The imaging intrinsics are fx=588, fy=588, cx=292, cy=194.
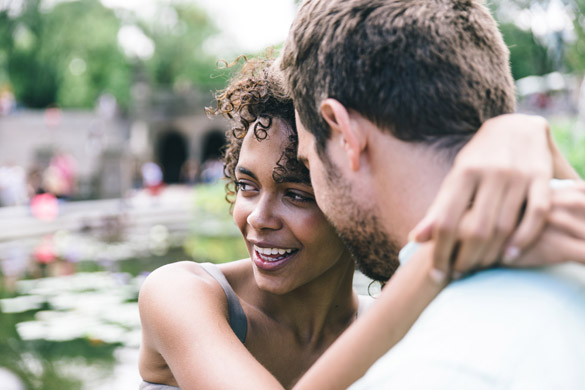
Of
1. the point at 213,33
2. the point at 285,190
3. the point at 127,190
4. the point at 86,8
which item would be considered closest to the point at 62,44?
the point at 86,8

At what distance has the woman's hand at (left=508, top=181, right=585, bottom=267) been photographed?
37.7 inches

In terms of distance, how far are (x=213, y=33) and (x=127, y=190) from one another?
94.6 ft

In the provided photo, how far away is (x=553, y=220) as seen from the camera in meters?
0.97

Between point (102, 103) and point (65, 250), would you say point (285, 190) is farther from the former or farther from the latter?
point (102, 103)

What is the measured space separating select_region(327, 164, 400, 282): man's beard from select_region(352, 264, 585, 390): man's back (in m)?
0.37

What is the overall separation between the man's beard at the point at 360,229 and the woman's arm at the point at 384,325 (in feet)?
0.83

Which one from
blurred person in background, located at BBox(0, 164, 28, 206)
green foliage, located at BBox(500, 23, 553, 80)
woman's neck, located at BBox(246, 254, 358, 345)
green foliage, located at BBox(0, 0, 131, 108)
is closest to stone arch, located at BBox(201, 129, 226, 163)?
green foliage, located at BBox(0, 0, 131, 108)

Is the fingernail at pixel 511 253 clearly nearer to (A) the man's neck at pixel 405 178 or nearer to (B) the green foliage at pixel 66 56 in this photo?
(A) the man's neck at pixel 405 178

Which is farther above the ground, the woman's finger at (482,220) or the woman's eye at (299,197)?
the woman's finger at (482,220)

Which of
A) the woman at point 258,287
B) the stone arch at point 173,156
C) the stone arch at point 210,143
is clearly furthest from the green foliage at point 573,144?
the stone arch at point 173,156

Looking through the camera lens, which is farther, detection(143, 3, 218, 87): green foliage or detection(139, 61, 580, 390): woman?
detection(143, 3, 218, 87): green foliage

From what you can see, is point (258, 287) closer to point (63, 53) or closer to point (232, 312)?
point (232, 312)

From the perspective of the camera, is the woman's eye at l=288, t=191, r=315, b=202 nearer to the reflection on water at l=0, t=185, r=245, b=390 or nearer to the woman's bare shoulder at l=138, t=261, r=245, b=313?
the woman's bare shoulder at l=138, t=261, r=245, b=313

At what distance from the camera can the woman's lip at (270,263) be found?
2.09 m
